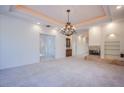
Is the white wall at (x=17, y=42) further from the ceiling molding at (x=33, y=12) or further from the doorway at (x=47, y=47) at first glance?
the ceiling molding at (x=33, y=12)

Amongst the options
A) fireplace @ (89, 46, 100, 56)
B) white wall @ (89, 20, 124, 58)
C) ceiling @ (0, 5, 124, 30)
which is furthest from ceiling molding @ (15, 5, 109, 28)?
fireplace @ (89, 46, 100, 56)

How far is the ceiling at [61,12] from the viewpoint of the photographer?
14.8ft

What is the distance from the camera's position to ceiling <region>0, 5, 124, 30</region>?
4.50m

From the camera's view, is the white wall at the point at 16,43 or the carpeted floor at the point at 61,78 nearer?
the carpeted floor at the point at 61,78

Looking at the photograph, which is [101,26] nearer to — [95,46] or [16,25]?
[95,46]

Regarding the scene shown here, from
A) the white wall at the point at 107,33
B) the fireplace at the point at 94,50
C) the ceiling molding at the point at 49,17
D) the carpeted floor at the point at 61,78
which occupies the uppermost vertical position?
the ceiling molding at the point at 49,17

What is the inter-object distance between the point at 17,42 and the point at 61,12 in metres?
3.12

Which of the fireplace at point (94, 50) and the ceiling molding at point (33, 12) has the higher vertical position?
the ceiling molding at point (33, 12)

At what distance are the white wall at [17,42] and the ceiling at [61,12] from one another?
593 millimetres

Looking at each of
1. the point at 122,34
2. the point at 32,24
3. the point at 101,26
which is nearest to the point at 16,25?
the point at 32,24

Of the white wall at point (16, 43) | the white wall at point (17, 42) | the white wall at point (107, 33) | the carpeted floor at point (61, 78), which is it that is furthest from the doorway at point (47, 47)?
the white wall at point (107, 33)

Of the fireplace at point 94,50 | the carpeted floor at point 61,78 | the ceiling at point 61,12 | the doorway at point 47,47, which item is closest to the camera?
the carpeted floor at point 61,78

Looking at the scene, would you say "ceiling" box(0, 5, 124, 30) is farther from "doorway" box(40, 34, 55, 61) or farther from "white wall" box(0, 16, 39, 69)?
"doorway" box(40, 34, 55, 61)

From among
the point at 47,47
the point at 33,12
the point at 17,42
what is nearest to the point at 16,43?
the point at 17,42
